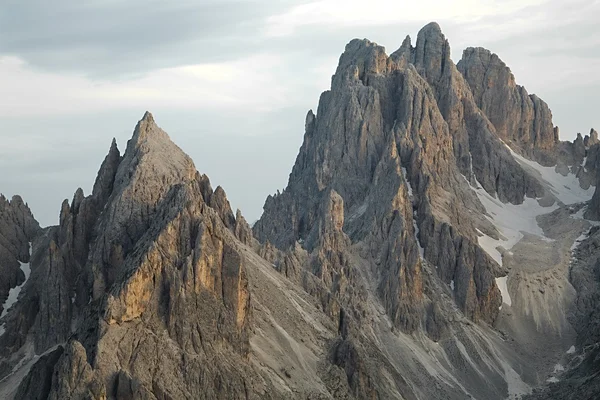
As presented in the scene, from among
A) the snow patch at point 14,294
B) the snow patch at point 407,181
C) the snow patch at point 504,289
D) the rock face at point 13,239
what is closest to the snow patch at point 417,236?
the snow patch at point 407,181

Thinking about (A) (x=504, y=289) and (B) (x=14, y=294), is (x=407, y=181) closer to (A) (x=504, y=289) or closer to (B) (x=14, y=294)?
(A) (x=504, y=289)

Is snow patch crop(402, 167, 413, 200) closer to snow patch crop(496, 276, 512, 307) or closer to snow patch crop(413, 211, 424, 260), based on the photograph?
snow patch crop(413, 211, 424, 260)

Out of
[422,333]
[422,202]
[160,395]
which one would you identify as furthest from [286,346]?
[422,202]

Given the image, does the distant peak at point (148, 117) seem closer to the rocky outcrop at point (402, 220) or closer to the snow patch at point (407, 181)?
the rocky outcrop at point (402, 220)

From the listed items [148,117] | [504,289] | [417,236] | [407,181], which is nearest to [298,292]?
[148,117]

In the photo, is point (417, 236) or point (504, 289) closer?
point (504, 289)

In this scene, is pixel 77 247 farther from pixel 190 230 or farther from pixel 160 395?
pixel 160 395
